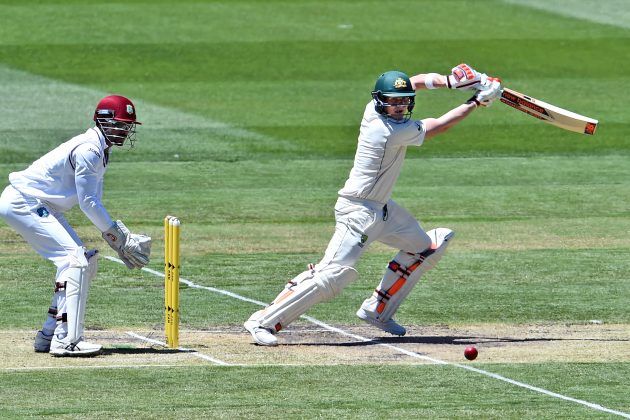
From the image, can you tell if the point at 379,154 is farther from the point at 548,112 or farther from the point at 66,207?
the point at 66,207

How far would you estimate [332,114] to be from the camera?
24.5 m

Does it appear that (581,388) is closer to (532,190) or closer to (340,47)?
(532,190)

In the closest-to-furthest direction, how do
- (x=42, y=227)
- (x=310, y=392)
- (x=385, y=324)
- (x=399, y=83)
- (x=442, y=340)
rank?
(x=310, y=392)
(x=42, y=227)
(x=399, y=83)
(x=442, y=340)
(x=385, y=324)

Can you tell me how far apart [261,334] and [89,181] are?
1856 millimetres

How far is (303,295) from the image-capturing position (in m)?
11.0

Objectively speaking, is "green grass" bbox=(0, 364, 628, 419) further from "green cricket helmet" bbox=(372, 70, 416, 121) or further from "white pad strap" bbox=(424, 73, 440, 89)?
"white pad strap" bbox=(424, 73, 440, 89)

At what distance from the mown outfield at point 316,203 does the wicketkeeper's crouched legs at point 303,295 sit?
215 mm

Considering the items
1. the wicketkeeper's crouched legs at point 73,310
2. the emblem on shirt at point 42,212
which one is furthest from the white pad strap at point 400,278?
the emblem on shirt at point 42,212

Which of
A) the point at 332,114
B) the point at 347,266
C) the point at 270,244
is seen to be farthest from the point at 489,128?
the point at 347,266

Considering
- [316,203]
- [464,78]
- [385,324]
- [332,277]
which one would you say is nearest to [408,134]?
[464,78]

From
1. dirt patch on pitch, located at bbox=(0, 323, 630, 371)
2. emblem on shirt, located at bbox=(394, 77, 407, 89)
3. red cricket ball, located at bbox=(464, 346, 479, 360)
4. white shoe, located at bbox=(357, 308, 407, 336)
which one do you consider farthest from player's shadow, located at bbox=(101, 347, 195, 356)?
emblem on shirt, located at bbox=(394, 77, 407, 89)

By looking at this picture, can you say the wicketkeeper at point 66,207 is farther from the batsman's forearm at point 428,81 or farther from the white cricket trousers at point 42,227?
the batsman's forearm at point 428,81

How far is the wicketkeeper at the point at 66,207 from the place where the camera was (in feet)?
33.8

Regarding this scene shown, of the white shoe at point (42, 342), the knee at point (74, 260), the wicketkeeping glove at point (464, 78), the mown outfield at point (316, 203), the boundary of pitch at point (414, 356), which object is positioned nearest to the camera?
the boundary of pitch at point (414, 356)
